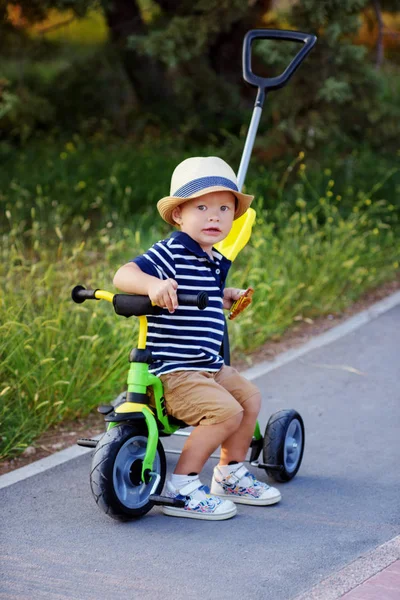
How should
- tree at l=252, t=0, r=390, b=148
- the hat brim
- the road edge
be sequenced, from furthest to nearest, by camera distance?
tree at l=252, t=0, r=390, b=148 → the hat brim → the road edge

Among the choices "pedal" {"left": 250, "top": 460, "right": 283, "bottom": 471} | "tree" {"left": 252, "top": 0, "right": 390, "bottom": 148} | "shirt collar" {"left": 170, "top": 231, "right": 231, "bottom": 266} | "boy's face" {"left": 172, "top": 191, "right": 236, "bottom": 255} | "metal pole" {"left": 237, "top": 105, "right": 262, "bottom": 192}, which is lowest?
"pedal" {"left": 250, "top": 460, "right": 283, "bottom": 471}

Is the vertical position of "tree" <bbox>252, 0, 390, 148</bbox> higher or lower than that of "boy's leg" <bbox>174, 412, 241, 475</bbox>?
higher

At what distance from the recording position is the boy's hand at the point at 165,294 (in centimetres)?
389

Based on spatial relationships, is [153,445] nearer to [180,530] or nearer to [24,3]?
[180,530]

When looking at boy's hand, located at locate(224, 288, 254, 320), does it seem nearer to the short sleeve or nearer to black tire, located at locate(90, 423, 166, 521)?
the short sleeve

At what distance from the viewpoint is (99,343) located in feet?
19.2

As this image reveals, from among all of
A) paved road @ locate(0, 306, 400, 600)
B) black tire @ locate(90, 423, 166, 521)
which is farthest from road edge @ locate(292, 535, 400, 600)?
black tire @ locate(90, 423, 166, 521)

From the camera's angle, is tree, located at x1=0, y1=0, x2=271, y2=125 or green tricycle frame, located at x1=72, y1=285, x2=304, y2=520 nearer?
green tricycle frame, located at x1=72, y1=285, x2=304, y2=520

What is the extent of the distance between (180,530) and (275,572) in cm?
53

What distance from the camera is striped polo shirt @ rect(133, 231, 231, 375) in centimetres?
422

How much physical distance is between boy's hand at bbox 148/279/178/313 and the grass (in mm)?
1176

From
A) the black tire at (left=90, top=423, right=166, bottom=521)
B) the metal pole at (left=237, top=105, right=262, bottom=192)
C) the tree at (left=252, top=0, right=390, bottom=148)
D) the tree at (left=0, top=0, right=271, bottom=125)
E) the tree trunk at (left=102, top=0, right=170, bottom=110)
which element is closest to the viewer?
the black tire at (left=90, top=423, right=166, bottom=521)

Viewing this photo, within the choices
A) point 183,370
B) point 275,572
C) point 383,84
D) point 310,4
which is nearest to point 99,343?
point 183,370

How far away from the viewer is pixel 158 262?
418 centimetres
